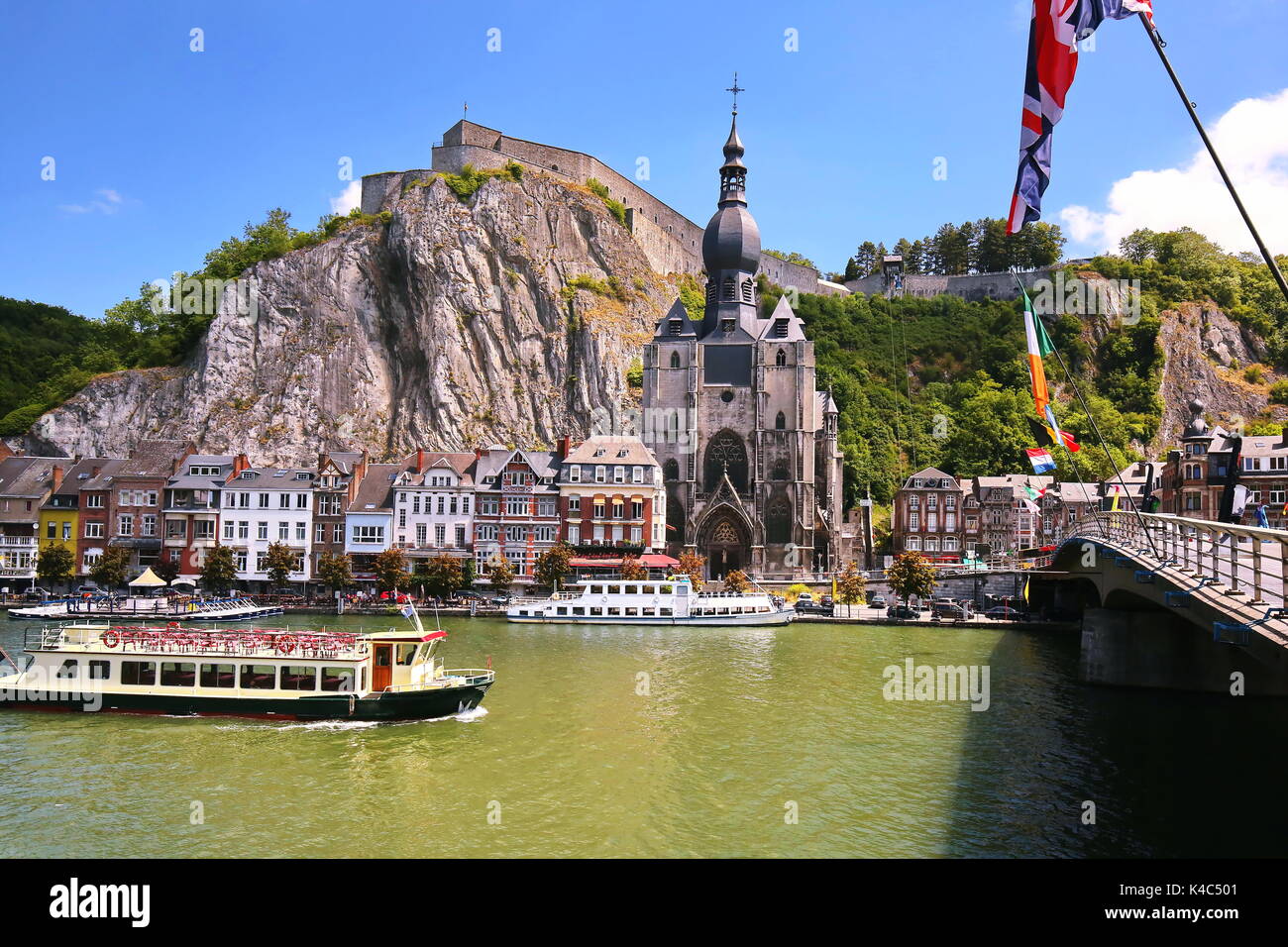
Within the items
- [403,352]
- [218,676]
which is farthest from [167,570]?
[218,676]

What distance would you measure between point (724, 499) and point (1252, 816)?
65.2m

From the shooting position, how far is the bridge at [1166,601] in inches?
714

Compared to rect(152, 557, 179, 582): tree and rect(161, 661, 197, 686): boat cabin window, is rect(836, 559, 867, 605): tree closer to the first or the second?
rect(161, 661, 197, 686): boat cabin window

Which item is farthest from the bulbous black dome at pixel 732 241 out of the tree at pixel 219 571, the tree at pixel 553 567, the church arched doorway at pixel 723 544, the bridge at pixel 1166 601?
the bridge at pixel 1166 601

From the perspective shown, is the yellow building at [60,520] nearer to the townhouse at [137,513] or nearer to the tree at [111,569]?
the townhouse at [137,513]

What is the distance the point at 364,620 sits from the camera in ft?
198

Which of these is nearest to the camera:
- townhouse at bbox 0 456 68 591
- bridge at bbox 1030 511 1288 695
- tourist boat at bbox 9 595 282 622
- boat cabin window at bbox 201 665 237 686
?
bridge at bbox 1030 511 1288 695

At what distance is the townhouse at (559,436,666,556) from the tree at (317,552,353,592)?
52.2 feet

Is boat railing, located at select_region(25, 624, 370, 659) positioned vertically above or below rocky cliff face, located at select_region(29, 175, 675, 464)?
below

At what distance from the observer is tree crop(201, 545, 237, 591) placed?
69.5 m

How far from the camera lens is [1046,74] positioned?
15867 mm

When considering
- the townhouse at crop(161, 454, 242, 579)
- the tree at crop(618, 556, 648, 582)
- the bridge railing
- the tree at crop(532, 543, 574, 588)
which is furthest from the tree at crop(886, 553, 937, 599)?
the townhouse at crop(161, 454, 242, 579)

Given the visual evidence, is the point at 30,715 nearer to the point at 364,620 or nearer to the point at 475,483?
the point at 364,620

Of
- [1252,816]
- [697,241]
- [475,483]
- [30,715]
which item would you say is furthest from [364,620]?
[697,241]
